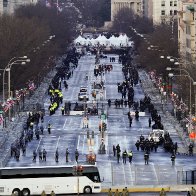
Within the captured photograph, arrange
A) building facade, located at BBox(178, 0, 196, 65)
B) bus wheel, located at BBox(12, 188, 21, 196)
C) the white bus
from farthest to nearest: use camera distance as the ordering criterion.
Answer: building facade, located at BBox(178, 0, 196, 65)
the white bus
bus wheel, located at BBox(12, 188, 21, 196)

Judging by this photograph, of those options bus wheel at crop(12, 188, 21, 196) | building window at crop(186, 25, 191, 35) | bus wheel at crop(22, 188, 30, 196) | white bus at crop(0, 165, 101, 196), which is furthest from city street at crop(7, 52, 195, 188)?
building window at crop(186, 25, 191, 35)

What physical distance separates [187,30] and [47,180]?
75.1 m

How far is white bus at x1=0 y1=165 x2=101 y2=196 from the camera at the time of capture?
6159 centimetres

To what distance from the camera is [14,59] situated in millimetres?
115750

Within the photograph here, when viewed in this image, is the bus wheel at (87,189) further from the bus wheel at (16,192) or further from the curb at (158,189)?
the bus wheel at (16,192)

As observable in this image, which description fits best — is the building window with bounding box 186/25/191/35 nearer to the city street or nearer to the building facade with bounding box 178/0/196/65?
the building facade with bounding box 178/0/196/65

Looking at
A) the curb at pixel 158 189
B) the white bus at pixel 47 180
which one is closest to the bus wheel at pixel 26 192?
the white bus at pixel 47 180

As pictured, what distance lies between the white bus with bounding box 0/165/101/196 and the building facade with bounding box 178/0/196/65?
5948 centimetres

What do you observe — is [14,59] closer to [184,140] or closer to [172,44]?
[172,44]

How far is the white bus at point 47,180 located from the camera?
2425 inches

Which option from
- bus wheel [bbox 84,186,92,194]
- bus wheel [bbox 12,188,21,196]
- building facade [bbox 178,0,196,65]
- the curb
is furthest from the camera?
building facade [bbox 178,0,196,65]

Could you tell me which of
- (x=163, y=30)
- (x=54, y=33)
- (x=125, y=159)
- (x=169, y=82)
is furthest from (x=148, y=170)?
(x=54, y=33)

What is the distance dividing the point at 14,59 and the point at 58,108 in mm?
11927

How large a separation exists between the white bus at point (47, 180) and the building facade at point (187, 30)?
5948cm
